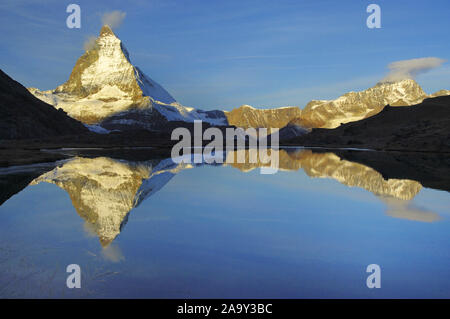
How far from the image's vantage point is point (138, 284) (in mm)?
11250

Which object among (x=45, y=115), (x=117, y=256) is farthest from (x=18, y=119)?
(x=117, y=256)

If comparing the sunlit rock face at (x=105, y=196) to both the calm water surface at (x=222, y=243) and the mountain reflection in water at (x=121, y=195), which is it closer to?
the mountain reflection in water at (x=121, y=195)

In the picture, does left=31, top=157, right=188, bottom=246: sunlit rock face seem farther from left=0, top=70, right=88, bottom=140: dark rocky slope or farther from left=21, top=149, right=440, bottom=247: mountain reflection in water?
left=0, top=70, right=88, bottom=140: dark rocky slope

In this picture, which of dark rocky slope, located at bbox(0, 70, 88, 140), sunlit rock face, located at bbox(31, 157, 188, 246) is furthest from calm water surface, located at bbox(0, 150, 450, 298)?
dark rocky slope, located at bbox(0, 70, 88, 140)

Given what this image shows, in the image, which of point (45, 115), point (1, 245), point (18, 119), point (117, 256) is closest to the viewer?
point (117, 256)

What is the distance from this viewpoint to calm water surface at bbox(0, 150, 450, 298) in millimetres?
11352

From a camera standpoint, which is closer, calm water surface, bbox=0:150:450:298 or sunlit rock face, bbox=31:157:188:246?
calm water surface, bbox=0:150:450:298

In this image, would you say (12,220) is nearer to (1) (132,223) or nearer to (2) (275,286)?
(1) (132,223)

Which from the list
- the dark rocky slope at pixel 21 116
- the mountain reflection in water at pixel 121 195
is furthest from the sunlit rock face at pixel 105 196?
the dark rocky slope at pixel 21 116

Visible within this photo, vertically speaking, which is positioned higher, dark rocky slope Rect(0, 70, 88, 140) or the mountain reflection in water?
dark rocky slope Rect(0, 70, 88, 140)

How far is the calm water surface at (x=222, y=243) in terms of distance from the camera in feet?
37.2

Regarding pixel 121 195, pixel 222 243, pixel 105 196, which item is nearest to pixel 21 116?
pixel 121 195

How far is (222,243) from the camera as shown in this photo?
16141mm
